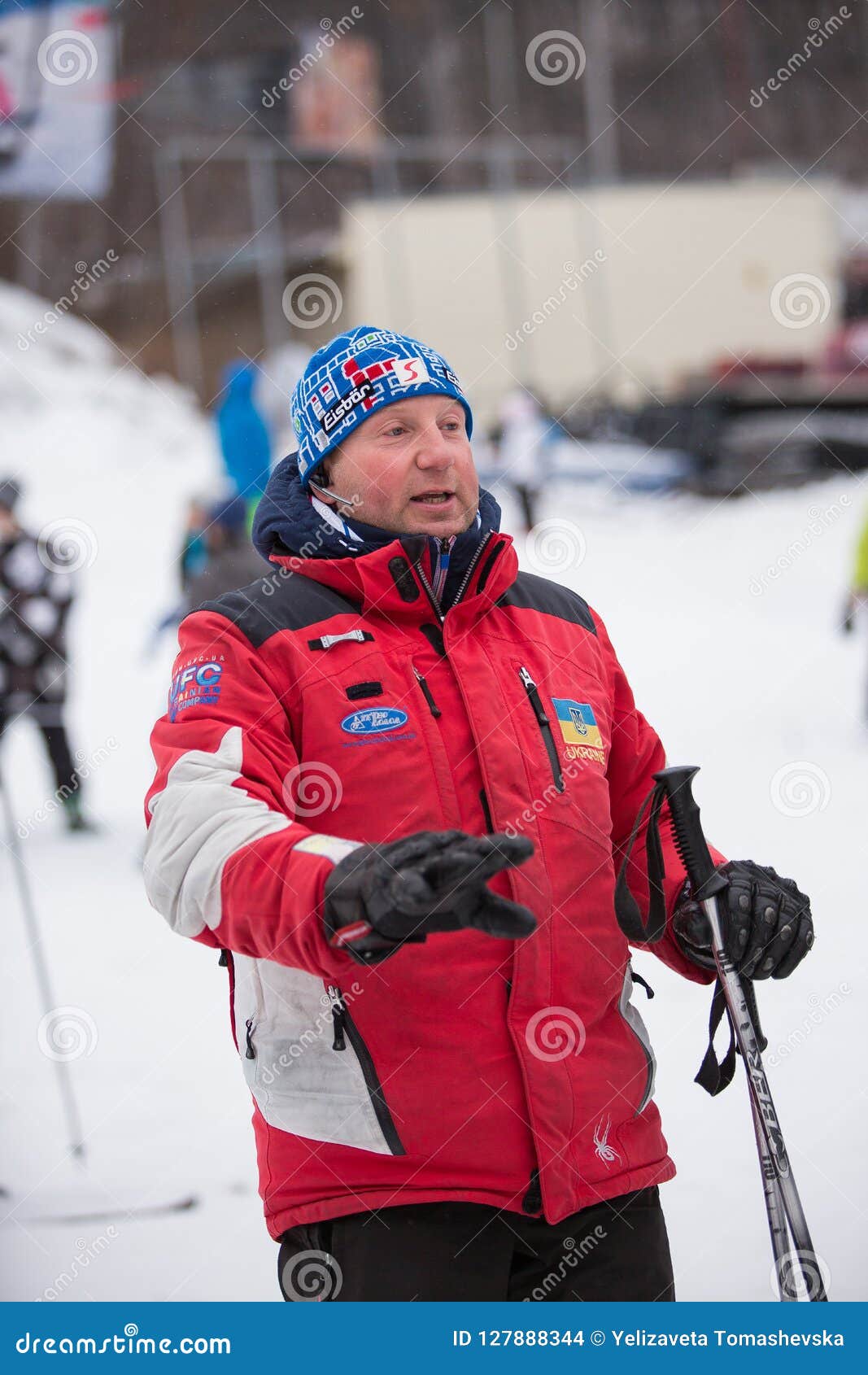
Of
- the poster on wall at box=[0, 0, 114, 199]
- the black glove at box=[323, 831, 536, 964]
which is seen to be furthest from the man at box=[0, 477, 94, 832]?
the black glove at box=[323, 831, 536, 964]

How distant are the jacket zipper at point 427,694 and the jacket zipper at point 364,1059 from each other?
1.14 ft

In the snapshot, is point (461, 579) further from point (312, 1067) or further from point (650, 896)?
point (312, 1067)

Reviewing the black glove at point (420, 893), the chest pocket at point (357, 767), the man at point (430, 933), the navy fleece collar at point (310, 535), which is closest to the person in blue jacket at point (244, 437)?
the navy fleece collar at point (310, 535)

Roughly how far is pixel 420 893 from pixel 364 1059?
1.31ft

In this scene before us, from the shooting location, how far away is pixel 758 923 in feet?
5.52

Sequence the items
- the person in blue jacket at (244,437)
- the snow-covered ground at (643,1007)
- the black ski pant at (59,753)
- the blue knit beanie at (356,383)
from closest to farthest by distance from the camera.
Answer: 1. the blue knit beanie at (356,383)
2. the snow-covered ground at (643,1007)
3. the person in blue jacket at (244,437)
4. the black ski pant at (59,753)

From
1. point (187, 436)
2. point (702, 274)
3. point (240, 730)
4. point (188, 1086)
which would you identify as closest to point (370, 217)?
point (702, 274)

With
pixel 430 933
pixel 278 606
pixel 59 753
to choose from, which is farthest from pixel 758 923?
pixel 59 753

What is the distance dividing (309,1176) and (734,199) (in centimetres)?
1282

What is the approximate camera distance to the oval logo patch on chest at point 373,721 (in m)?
1.60

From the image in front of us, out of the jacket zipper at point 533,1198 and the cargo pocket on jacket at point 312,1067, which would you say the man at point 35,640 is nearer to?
the cargo pocket on jacket at point 312,1067

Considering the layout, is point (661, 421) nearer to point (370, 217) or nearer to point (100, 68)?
point (370, 217)

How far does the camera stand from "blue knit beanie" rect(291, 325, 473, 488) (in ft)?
5.82

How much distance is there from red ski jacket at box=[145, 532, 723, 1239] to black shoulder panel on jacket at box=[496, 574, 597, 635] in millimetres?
145
